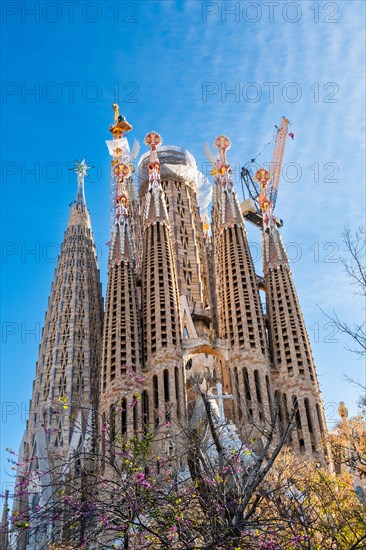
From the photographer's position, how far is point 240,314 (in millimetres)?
38906

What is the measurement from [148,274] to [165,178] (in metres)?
16.4

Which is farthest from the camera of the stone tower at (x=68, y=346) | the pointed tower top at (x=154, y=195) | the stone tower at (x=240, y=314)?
the pointed tower top at (x=154, y=195)

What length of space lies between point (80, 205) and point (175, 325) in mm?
25998

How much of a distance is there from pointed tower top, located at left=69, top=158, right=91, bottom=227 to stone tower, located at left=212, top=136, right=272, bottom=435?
15.4m

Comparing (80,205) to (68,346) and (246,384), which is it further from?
(246,384)

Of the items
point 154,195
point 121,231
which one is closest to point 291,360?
point 121,231

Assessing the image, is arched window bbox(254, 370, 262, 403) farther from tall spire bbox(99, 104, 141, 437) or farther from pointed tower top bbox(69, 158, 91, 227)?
pointed tower top bbox(69, 158, 91, 227)

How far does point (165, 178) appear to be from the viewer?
54.8 metres

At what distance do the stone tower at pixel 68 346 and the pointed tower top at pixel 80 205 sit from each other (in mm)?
320

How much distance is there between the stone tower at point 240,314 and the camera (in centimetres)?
3575

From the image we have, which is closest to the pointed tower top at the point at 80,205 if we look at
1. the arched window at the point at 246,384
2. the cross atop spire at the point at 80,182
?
the cross atop spire at the point at 80,182

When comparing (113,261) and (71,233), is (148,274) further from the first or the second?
(71,233)

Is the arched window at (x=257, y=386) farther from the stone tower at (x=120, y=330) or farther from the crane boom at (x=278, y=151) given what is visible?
the crane boom at (x=278, y=151)

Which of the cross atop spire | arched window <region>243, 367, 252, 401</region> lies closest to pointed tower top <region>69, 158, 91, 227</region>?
the cross atop spire
